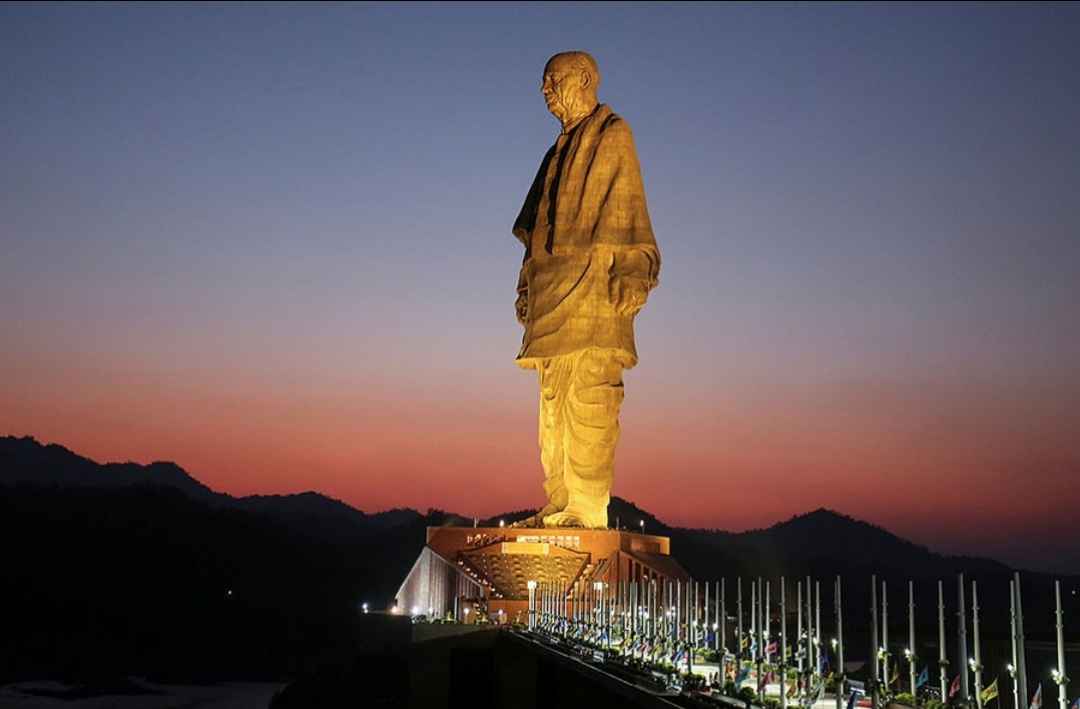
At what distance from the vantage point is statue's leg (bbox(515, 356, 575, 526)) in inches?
1030

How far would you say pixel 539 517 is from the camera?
26047mm

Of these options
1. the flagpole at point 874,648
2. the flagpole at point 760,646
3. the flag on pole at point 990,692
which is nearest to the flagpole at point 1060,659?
the flag on pole at point 990,692

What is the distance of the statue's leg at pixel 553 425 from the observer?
2617 cm

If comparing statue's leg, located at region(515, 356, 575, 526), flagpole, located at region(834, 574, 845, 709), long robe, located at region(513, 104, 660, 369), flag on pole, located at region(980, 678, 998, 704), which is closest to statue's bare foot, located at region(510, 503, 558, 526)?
statue's leg, located at region(515, 356, 575, 526)

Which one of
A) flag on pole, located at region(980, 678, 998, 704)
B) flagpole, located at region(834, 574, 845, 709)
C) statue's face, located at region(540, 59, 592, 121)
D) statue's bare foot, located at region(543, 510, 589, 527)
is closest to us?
flag on pole, located at region(980, 678, 998, 704)

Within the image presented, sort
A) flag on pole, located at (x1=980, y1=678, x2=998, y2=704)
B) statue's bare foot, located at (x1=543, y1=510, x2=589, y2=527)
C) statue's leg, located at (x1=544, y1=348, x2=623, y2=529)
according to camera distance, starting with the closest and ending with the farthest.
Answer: flag on pole, located at (x1=980, y1=678, x2=998, y2=704), statue's bare foot, located at (x1=543, y1=510, x2=589, y2=527), statue's leg, located at (x1=544, y1=348, x2=623, y2=529)

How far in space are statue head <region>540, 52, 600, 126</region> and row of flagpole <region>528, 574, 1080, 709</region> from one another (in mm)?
9798


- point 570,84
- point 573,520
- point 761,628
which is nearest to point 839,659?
point 761,628

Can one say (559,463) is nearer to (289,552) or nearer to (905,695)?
(905,695)

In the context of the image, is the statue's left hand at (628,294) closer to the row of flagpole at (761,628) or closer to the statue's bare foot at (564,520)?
the statue's bare foot at (564,520)

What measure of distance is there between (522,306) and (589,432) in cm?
339

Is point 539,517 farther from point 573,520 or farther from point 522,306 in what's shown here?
point 522,306

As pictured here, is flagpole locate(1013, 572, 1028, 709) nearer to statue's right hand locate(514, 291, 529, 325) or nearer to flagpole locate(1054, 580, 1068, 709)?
flagpole locate(1054, 580, 1068, 709)

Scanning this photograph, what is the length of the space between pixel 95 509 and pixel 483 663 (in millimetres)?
58903
